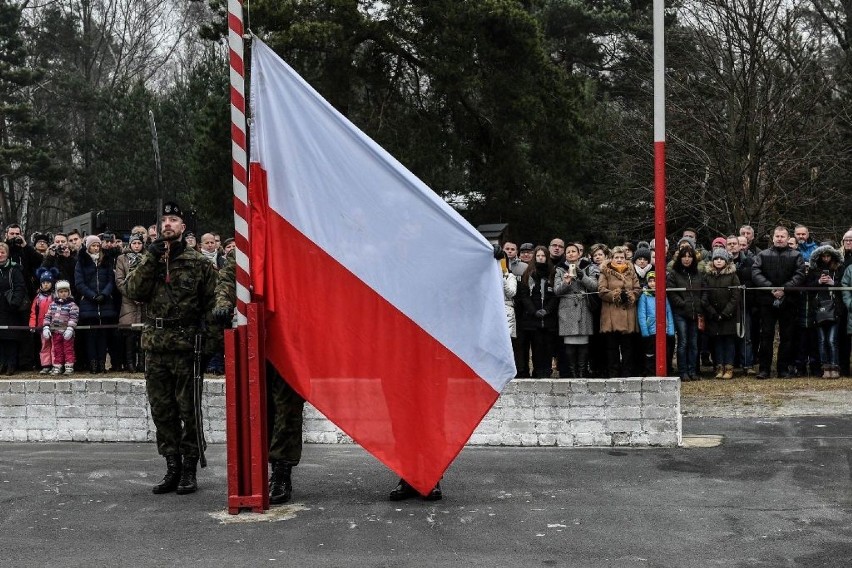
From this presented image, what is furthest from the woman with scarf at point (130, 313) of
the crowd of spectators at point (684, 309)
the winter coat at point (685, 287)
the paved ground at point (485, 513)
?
the winter coat at point (685, 287)

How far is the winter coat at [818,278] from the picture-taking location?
1517cm

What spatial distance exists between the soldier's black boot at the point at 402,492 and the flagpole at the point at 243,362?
1018 mm

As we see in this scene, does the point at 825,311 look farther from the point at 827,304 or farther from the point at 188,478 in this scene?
the point at 188,478

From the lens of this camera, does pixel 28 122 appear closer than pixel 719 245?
No

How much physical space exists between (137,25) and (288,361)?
50.4m

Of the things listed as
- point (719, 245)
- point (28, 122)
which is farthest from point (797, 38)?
point (28, 122)

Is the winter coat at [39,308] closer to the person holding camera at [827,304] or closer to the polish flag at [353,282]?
the polish flag at [353,282]

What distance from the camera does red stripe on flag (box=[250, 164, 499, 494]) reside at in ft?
26.4

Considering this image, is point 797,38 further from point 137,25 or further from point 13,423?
point 137,25

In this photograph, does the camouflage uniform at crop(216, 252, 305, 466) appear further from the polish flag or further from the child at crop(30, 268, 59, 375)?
the child at crop(30, 268, 59, 375)

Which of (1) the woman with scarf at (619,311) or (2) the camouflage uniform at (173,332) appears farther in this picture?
(1) the woman with scarf at (619,311)

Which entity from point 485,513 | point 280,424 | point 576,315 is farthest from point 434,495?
point 576,315

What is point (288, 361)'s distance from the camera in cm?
809

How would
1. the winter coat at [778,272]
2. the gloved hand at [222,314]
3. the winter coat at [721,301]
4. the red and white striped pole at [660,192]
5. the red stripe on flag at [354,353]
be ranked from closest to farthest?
the red stripe on flag at [354,353]
the gloved hand at [222,314]
the red and white striped pole at [660,192]
the winter coat at [778,272]
the winter coat at [721,301]
